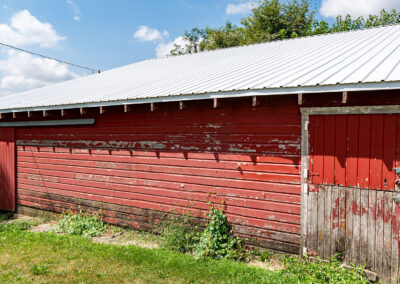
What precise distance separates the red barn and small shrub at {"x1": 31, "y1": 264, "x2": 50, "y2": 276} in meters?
2.40

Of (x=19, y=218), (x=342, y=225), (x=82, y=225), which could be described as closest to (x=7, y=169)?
(x=19, y=218)

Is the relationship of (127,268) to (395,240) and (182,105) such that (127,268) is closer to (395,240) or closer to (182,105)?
(182,105)

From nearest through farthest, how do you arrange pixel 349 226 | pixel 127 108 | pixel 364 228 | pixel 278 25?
pixel 364 228 → pixel 349 226 → pixel 127 108 → pixel 278 25

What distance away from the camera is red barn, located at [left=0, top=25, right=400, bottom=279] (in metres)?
4.65

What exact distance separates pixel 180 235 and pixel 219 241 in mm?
843

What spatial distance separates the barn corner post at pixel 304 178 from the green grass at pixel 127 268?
0.37 m

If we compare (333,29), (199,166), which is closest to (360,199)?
(199,166)

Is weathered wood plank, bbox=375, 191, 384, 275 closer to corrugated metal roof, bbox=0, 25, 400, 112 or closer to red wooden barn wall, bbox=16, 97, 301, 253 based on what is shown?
red wooden barn wall, bbox=16, 97, 301, 253

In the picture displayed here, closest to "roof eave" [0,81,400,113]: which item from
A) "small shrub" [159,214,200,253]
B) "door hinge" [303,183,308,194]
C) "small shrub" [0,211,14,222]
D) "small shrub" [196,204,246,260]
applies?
"door hinge" [303,183,308,194]

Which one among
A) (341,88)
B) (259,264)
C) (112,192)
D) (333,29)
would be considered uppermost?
(333,29)

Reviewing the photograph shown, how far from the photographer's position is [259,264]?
213 inches

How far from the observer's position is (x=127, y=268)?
518 cm

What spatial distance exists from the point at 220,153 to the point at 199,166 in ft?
1.93

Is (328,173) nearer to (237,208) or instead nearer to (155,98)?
(237,208)
